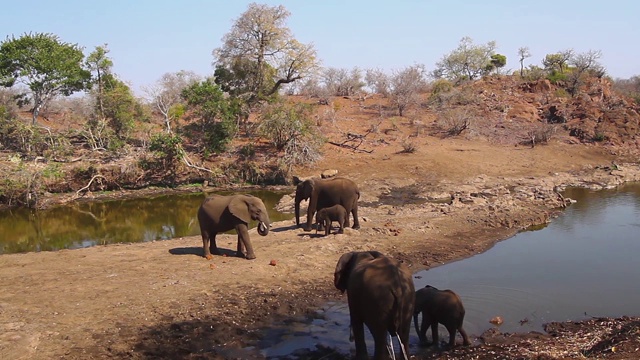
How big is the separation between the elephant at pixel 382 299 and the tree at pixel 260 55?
27298mm

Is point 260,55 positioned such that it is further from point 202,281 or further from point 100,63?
point 202,281

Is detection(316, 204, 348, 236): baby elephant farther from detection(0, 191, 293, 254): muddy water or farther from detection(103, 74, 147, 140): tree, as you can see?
detection(103, 74, 147, 140): tree

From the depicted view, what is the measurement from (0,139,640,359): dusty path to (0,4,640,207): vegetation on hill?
8.72 metres

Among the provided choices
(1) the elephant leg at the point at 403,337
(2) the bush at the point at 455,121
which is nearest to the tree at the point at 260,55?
(2) the bush at the point at 455,121

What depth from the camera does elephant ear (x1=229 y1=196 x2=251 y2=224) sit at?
11.6 m

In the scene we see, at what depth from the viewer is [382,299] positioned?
253 inches

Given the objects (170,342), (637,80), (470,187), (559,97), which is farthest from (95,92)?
(637,80)

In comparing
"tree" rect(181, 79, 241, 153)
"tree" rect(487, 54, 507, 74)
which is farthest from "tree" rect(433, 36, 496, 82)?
"tree" rect(181, 79, 241, 153)

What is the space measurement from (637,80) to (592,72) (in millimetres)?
14279

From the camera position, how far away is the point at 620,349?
684cm

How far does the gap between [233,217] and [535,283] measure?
6666 millimetres

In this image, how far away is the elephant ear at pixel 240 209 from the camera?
11.6 metres

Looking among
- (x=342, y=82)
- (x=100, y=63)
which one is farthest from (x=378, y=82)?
(x=100, y=63)

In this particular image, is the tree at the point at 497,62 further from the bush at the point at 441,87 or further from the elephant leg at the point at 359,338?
the elephant leg at the point at 359,338
